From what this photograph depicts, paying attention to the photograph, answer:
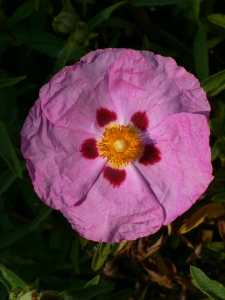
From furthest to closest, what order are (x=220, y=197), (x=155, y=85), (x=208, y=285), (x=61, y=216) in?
(x=61, y=216) → (x=220, y=197) → (x=155, y=85) → (x=208, y=285)

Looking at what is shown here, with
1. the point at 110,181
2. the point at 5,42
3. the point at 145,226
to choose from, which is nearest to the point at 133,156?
the point at 110,181

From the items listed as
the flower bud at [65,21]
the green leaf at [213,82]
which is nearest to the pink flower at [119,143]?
the green leaf at [213,82]

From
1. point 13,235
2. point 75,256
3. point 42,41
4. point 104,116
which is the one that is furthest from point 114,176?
point 42,41

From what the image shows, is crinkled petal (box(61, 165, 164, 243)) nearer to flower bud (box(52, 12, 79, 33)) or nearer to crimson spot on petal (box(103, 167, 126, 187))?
crimson spot on petal (box(103, 167, 126, 187))

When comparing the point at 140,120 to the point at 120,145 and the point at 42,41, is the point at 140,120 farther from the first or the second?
the point at 42,41

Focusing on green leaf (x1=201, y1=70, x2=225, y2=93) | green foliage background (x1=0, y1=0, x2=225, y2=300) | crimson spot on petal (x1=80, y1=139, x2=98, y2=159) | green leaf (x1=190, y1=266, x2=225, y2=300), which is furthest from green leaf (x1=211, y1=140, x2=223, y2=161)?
green leaf (x1=190, y1=266, x2=225, y2=300)
